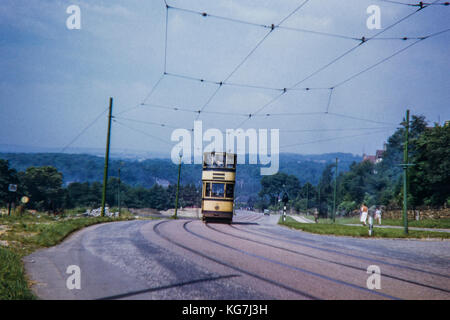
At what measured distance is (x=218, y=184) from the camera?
22047 mm

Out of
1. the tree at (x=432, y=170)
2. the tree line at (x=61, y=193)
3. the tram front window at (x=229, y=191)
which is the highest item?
the tree at (x=432, y=170)

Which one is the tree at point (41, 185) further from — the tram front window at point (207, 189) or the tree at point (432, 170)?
the tram front window at point (207, 189)

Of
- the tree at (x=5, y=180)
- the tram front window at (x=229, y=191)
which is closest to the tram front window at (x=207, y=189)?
the tram front window at (x=229, y=191)

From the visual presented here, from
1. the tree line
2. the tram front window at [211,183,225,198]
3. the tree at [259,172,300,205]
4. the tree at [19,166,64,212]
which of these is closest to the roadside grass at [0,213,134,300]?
the tram front window at [211,183,225,198]

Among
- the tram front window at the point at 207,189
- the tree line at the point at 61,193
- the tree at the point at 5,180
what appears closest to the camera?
the tram front window at the point at 207,189

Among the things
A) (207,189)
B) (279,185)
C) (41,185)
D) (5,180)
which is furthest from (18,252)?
(279,185)

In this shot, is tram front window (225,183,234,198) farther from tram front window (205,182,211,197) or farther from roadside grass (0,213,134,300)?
roadside grass (0,213,134,300)

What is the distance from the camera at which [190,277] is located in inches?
255
